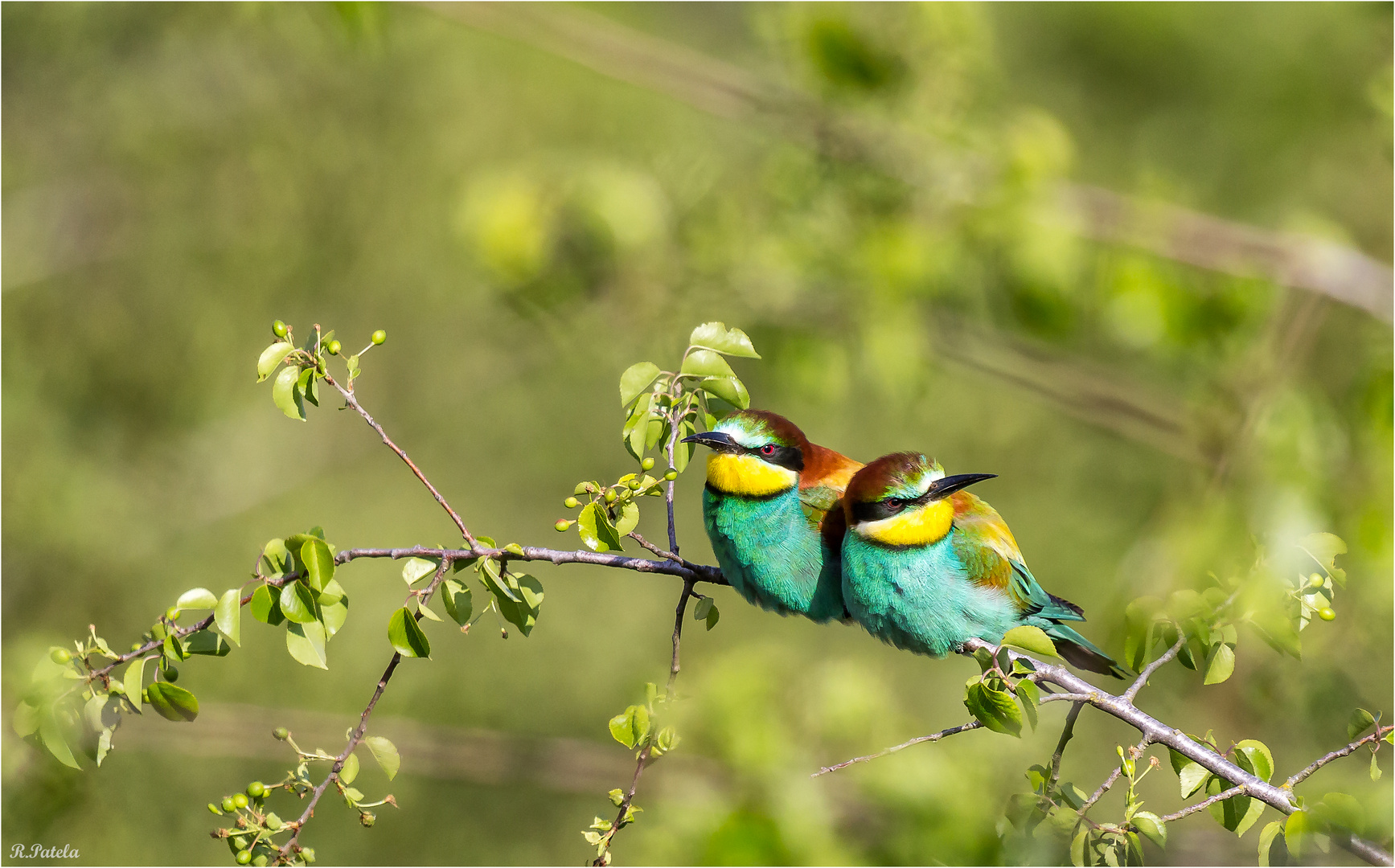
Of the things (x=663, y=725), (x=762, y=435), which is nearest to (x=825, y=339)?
(x=762, y=435)

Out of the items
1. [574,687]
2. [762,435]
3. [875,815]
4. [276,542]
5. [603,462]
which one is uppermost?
[276,542]

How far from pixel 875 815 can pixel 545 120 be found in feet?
17.5

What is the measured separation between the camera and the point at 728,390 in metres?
1.72

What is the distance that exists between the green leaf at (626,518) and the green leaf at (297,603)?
1.52ft

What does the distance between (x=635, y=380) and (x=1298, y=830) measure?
1162mm

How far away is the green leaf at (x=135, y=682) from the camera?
1.37m

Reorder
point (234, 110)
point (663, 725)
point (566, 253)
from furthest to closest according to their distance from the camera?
1. point (234, 110)
2. point (566, 253)
3. point (663, 725)

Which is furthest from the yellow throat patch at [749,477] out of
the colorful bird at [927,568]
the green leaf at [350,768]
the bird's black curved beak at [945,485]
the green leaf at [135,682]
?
the green leaf at [135,682]

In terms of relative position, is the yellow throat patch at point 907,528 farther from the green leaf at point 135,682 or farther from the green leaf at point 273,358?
the green leaf at point 135,682

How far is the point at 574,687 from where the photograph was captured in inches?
298

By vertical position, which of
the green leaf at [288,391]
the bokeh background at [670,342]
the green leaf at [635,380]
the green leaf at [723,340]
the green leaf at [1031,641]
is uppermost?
the green leaf at [723,340]

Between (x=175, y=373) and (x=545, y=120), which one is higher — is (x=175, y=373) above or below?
below

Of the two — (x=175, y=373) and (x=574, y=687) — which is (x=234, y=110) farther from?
(x=574, y=687)

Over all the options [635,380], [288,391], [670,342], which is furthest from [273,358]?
[670,342]
